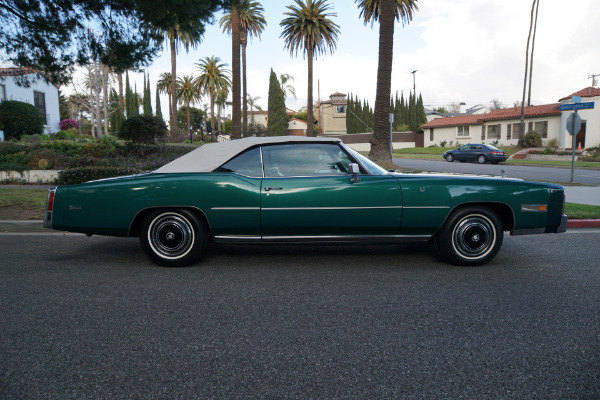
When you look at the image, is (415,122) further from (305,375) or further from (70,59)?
(305,375)

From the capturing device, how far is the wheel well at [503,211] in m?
4.98

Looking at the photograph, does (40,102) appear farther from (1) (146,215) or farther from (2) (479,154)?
(1) (146,215)

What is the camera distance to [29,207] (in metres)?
8.91

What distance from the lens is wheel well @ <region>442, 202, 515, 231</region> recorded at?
16.4ft

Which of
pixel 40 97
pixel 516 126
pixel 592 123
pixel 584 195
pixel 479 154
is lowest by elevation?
pixel 584 195

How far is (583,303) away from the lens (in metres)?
3.85

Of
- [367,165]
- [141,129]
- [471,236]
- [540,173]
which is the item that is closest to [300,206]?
[367,165]

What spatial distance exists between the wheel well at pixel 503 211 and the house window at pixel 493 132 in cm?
4212

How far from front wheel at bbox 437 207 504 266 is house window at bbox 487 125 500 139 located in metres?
42.4

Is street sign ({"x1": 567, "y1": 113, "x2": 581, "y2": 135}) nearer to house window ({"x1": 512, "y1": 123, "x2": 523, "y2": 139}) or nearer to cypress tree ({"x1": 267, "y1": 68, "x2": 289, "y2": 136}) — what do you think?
house window ({"x1": 512, "y1": 123, "x2": 523, "y2": 139})

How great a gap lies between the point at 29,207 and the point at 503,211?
8550mm

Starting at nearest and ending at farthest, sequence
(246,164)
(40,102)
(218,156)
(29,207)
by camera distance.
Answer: (246,164) → (218,156) → (29,207) → (40,102)

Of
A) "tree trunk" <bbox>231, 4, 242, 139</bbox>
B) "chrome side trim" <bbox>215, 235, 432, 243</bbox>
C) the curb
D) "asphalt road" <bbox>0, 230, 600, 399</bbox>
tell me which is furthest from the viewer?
"tree trunk" <bbox>231, 4, 242, 139</bbox>

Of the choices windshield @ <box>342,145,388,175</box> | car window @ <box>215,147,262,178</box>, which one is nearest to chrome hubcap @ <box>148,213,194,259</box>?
car window @ <box>215,147,262,178</box>
